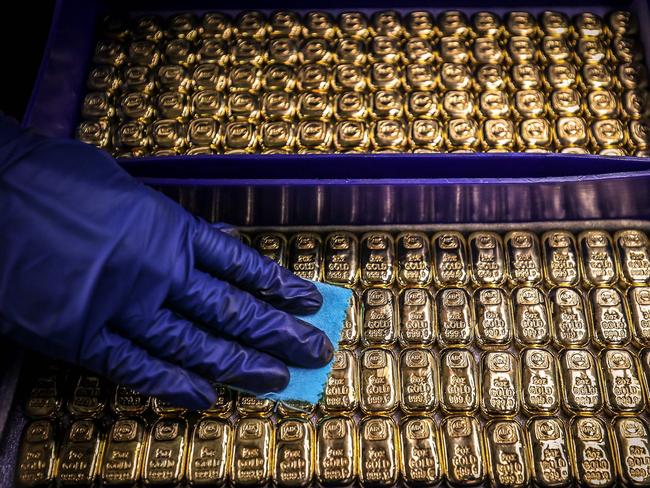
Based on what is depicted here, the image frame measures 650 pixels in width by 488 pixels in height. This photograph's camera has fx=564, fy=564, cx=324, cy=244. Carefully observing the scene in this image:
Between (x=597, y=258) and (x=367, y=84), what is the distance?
1054mm

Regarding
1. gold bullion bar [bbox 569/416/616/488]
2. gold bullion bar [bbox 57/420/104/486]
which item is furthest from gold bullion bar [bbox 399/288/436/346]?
gold bullion bar [bbox 57/420/104/486]

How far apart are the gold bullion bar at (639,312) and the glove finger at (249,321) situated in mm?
1036

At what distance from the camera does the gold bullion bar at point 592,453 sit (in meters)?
1.71

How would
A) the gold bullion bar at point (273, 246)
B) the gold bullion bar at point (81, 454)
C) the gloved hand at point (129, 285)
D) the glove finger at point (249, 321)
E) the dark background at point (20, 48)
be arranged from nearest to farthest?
the gloved hand at point (129, 285), the glove finger at point (249, 321), the gold bullion bar at point (81, 454), the gold bullion bar at point (273, 246), the dark background at point (20, 48)

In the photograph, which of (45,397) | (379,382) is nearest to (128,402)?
(45,397)

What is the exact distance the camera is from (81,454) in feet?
5.83

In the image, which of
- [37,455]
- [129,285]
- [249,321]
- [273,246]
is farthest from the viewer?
[273,246]

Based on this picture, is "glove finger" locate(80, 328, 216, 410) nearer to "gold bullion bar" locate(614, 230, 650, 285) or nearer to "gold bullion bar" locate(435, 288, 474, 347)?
"gold bullion bar" locate(435, 288, 474, 347)

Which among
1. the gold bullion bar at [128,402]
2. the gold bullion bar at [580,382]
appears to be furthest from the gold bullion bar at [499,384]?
the gold bullion bar at [128,402]

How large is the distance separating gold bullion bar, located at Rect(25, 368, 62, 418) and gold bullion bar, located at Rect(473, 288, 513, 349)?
140 centimetres

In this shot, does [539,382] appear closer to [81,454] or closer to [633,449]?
[633,449]

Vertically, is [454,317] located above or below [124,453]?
above

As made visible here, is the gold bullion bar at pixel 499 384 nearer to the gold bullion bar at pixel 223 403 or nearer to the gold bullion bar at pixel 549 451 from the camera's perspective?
the gold bullion bar at pixel 549 451

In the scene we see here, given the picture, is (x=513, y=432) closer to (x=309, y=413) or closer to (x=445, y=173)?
(x=309, y=413)
